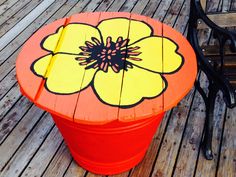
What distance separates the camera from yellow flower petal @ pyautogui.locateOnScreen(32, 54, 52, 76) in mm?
1776

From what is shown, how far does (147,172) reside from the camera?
2076 mm

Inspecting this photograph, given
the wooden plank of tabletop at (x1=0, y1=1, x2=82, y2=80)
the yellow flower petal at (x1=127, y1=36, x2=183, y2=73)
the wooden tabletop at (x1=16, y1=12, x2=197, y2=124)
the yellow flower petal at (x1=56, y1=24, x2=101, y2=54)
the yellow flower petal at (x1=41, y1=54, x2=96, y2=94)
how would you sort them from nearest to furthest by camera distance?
the wooden tabletop at (x1=16, y1=12, x2=197, y2=124) < the yellow flower petal at (x1=41, y1=54, x2=96, y2=94) < the yellow flower petal at (x1=127, y1=36, x2=183, y2=73) < the yellow flower petal at (x1=56, y1=24, x2=101, y2=54) < the wooden plank of tabletop at (x1=0, y1=1, x2=82, y2=80)

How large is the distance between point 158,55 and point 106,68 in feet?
0.95

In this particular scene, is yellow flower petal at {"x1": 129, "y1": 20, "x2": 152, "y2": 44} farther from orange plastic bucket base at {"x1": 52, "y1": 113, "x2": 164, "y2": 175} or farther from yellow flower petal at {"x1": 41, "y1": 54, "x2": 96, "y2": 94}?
orange plastic bucket base at {"x1": 52, "y1": 113, "x2": 164, "y2": 175}

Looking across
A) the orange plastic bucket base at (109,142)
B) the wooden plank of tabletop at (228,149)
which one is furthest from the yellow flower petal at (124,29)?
the wooden plank of tabletop at (228,149)

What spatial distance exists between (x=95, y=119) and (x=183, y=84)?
47 centimetres

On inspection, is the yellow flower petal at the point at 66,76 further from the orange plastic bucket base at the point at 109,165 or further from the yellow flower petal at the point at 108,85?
the orange plastic bucket base at the point at 109,165

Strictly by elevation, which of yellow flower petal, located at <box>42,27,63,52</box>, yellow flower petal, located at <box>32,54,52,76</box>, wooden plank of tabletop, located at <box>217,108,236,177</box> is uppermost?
yellow flower petal, located at <box>32,54,52,76</box>

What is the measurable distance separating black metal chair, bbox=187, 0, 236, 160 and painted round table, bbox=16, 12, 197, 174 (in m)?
0.14

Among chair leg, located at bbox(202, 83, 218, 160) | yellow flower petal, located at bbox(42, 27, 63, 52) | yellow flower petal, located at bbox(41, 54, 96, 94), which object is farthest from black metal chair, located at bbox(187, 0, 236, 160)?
yellow flower petal, located at bbox(42, 27, 63, 52)

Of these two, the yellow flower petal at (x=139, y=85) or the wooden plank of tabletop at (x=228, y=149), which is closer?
the yellow flower petal at (x=139, y=85)

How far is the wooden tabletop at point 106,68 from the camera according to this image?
1.58 metres

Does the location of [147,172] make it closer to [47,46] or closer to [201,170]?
[201,170]

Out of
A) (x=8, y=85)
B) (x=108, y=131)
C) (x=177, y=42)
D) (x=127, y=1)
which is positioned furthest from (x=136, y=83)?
(x=127, y=1)
